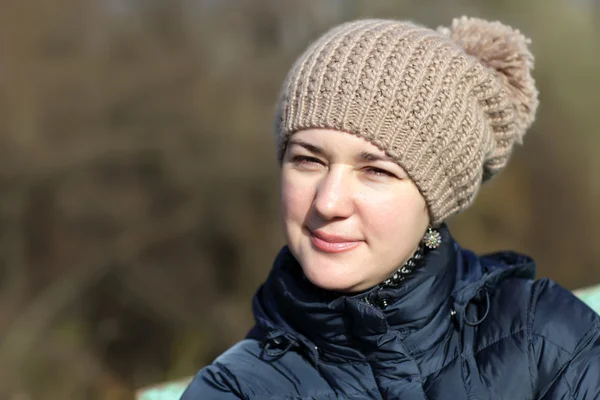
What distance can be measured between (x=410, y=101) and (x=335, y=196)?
0.92 ft

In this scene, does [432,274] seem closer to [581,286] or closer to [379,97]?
[379,97]

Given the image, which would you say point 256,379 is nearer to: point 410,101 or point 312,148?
point 312,148

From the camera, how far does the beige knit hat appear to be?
152 cm

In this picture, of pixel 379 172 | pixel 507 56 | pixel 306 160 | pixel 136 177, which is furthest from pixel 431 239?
pixel 136 177

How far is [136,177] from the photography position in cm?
421

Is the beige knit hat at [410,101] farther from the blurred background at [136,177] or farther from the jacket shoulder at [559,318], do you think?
the blurred background at [136,177]

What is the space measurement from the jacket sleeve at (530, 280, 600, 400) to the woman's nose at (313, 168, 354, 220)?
1.74 feet

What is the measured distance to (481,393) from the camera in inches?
59.4

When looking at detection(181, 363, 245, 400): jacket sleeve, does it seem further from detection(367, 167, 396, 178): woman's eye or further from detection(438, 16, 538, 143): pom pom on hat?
detection(438, 16, 538, 143): pom pom on hat

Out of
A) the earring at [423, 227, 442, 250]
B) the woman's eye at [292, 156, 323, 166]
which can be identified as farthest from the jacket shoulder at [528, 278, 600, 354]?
the woman's eye at [292, 156, 323, 166]

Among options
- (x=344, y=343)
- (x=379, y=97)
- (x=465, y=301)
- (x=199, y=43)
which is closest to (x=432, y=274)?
(x=465, y=301)

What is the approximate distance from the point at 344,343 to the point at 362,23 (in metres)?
0.77

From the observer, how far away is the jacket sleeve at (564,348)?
1.51 meters

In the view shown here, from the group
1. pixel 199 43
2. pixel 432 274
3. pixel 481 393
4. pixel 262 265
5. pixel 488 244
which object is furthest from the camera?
pixel 488 244
